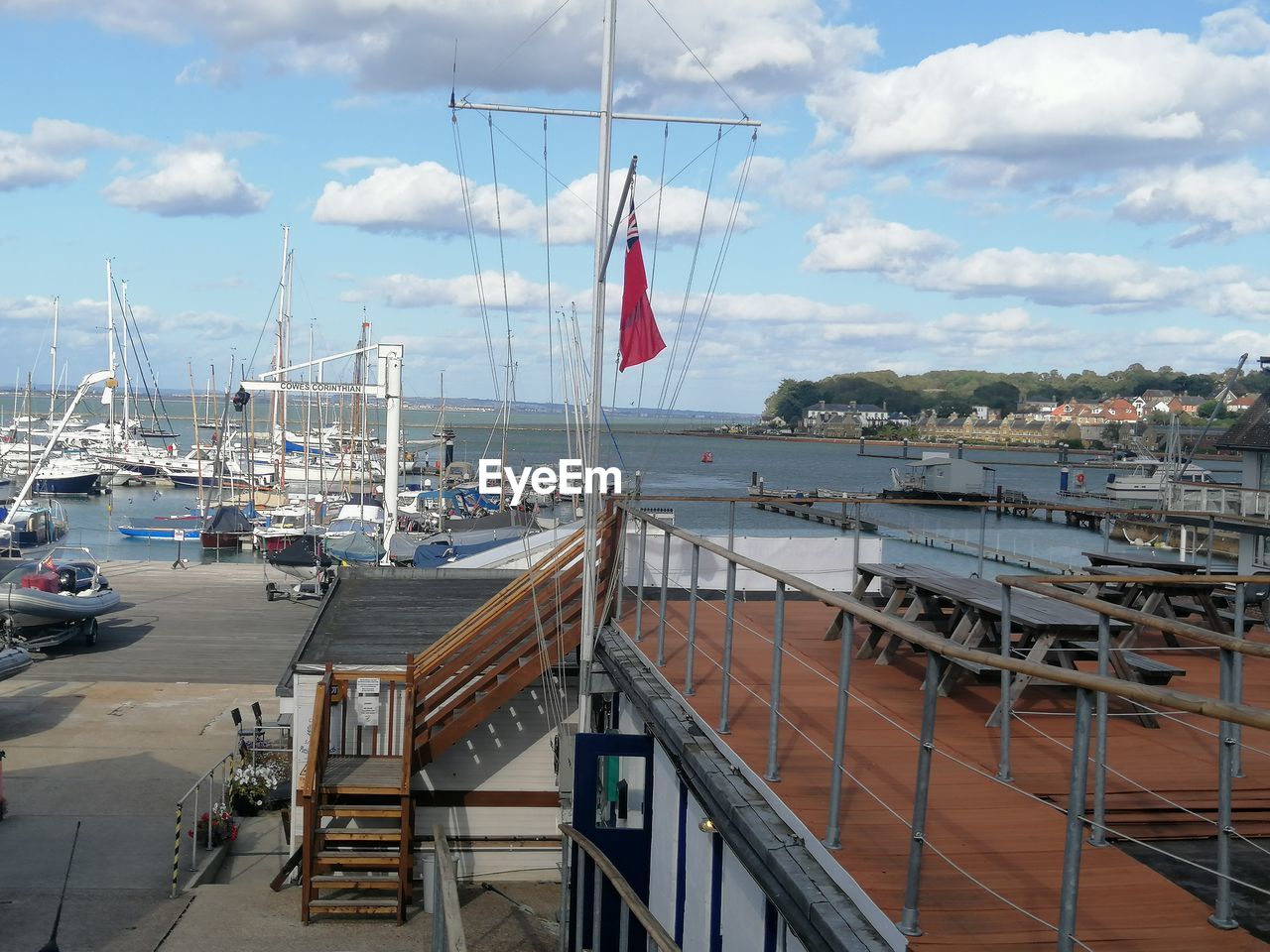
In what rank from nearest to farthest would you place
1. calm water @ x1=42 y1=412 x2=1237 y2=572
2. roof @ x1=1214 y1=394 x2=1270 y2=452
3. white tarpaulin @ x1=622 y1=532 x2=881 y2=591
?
white tarpaulin @ x1=622 y1=532 x2=881 y2=591, roof @ x1=1214 y1=394 x2=1270 y2=452, calm water @ x1=42 y1=412 x2=1237 y2=572

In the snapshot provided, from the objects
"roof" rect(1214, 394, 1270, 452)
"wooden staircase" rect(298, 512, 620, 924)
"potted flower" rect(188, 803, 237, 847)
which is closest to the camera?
"wooden staircase" rect(298, 512, 620, 924)

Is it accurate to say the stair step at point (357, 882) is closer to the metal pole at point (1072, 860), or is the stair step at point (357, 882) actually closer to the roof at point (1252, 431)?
the metal pole at point (1072, 860)

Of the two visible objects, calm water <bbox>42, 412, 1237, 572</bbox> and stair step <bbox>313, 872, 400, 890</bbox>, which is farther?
calm water <bbox>42, 412, 1237, 572</bbox>

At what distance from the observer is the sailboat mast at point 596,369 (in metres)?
8.72

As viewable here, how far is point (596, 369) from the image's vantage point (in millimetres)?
8961

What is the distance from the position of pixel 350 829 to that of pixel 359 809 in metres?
0.57

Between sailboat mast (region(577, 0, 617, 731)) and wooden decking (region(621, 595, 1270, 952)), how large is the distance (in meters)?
0.54

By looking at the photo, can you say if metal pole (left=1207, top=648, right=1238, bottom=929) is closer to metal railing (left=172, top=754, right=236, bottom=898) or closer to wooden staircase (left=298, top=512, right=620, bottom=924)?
wooden staircase (left=298, top=512, right=620, bottom=924)

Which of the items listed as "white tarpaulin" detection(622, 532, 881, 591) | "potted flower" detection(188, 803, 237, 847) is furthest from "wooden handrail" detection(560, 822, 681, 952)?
"potted flower" detection(188, 803, 237, 847)

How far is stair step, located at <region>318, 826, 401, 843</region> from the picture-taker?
11.7 metres

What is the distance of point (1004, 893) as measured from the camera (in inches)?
173

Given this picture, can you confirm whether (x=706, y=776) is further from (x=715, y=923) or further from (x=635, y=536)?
(x=635, y=536)

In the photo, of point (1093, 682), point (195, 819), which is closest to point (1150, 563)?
point (1093, 682)

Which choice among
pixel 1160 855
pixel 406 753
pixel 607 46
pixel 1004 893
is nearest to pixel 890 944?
pixel 1004 893
